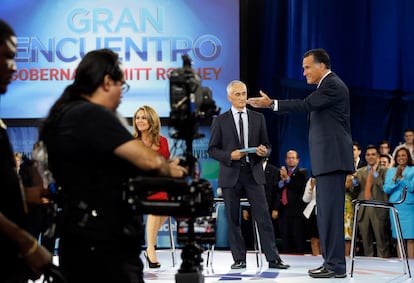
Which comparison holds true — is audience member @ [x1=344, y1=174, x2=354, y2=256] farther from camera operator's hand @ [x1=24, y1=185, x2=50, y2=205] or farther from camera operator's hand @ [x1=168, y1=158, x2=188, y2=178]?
camera operator's hand @ [x1=24, y1=185, x2=50, y2=205]

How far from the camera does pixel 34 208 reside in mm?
2588

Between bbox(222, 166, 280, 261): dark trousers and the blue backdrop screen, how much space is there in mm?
3932

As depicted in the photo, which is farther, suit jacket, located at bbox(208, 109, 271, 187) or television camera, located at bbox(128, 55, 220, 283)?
suit jacket, located at bbox(208, 109, 271, 187)

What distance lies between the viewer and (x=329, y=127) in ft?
19.2

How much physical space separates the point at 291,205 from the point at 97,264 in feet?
24.0

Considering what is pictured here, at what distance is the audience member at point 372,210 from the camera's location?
9133 mm

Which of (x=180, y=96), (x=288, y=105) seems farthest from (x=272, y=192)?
(x=180, y=96)

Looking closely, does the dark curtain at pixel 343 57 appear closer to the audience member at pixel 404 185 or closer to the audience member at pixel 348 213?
the audience member at pixel 348 213

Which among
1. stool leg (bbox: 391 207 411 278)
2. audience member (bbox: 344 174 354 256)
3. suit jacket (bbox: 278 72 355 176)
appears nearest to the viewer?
suit jacket (bbox: 278 72 355 176)

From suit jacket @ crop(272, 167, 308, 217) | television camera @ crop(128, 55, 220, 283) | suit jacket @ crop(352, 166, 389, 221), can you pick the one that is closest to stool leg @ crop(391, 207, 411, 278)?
suit jacket @ crop(352, 166, 389, 221)

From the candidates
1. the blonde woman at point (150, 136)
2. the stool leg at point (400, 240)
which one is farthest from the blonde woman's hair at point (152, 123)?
the stool leg at point (400, 240)

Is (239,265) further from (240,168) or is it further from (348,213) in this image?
(348,213)

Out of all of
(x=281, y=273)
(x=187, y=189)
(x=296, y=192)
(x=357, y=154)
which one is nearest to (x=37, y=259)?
(x=187, y=189)

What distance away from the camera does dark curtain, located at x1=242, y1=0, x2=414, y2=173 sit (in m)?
11.1
